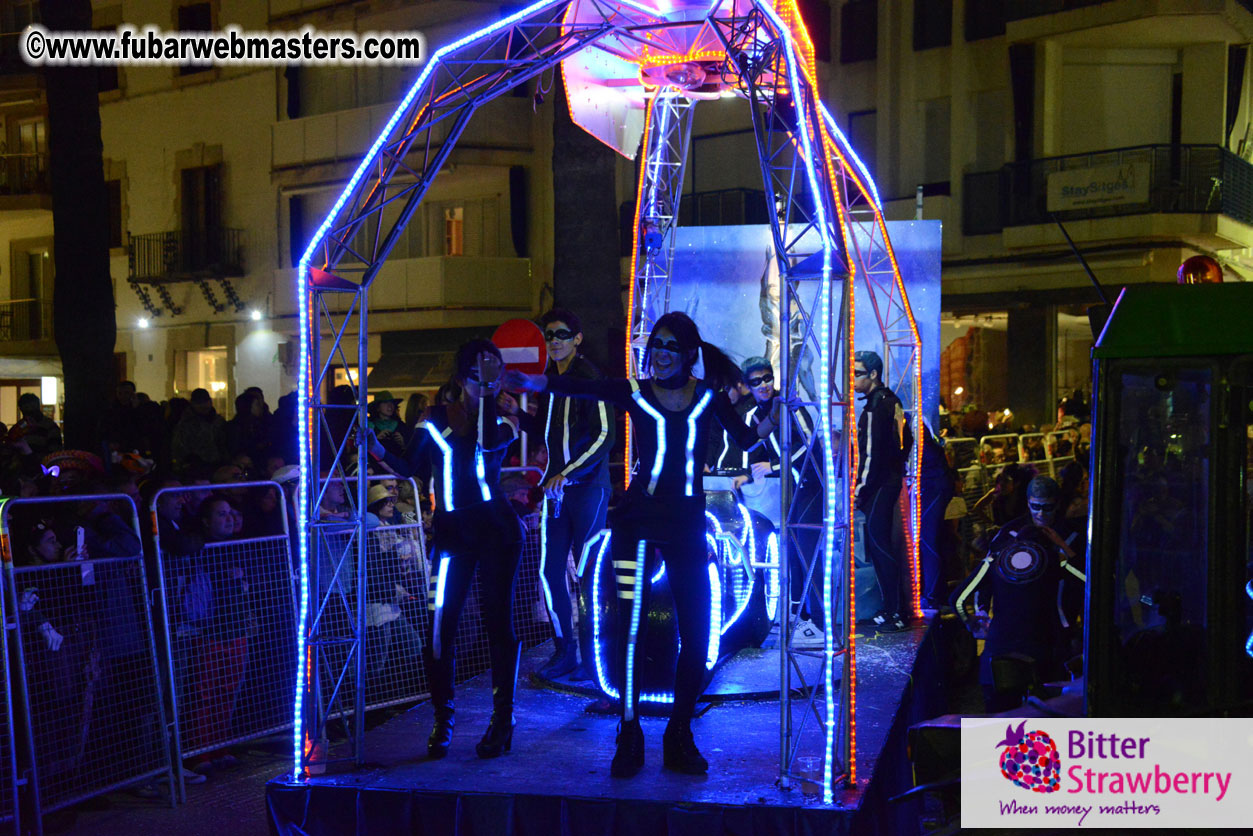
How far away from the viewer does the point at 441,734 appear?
19.2ft

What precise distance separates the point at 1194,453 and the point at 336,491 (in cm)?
590

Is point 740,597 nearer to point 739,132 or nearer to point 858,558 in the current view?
point 858,558

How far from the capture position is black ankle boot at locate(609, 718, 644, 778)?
213 inches

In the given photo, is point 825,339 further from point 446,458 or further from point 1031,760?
point 1031,760

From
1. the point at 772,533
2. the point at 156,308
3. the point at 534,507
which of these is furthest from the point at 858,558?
the point at 156,308

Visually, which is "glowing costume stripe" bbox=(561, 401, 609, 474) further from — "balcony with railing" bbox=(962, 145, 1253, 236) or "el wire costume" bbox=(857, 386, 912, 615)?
"balcony with railing" bbox=(962, 145, 1253, 236)

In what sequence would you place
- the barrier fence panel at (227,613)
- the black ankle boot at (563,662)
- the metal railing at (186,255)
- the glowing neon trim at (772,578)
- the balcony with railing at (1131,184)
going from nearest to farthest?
the barrier fence panel at (227,613), the black ankle boot at (563,662), the glowing neon trim at (772,578), the balcony with railing at (1131,184), the metal railing at (186,255)

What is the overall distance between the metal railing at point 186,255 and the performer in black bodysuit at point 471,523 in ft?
77.1

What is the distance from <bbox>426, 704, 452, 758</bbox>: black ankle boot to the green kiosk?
10.5ft

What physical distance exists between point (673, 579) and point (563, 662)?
2.19 metres

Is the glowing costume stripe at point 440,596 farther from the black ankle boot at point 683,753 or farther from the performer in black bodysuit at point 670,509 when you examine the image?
the black ankle boot at point 683,753

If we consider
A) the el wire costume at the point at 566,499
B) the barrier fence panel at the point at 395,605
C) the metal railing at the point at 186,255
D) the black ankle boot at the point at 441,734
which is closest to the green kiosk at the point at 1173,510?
the black ankle boot at the point at 441,734

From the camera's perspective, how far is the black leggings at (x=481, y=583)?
568cm

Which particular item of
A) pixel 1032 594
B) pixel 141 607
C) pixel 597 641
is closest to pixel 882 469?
pixel 1032 594
